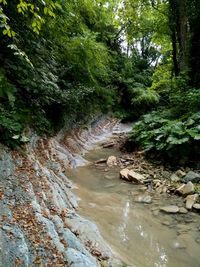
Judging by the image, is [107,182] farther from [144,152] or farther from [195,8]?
[195,8]

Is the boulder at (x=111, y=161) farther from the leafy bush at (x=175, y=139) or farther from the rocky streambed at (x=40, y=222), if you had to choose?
the rocky streambed at (x=40, y=222)

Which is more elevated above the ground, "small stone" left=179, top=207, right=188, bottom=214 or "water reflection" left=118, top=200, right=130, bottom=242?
"small stone" left=179, top=207, right=188, bottom=214

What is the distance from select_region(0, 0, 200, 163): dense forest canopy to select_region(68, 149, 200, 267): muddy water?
1714 mm

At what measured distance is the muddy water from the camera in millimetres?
3732

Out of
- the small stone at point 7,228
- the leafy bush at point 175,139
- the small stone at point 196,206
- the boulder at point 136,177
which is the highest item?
the leafy bush at point 175,139

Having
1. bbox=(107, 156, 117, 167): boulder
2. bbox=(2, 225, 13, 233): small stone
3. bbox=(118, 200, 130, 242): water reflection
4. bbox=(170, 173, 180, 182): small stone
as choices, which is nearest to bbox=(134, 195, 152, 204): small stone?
bbox=(118, 200, 130, 242): water reflection

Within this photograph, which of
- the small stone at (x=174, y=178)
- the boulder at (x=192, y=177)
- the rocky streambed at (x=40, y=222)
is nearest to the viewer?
the rocky streambed at (x=40, y=222)

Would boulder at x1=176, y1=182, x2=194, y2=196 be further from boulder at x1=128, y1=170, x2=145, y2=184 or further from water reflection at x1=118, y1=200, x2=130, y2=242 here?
water reflection at x1=118, y1=200, x2=130, y2=242

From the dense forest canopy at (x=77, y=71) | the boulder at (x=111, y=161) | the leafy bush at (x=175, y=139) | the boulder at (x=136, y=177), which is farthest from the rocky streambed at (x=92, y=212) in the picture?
the dense forest canopy at (x=77, y=71)

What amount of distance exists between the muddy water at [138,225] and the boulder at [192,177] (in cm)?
75

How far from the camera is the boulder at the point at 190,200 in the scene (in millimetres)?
5292

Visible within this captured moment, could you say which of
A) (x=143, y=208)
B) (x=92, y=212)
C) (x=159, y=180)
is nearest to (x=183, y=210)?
(x=143, y=208)

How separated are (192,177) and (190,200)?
974mm

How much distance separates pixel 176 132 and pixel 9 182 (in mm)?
4751
